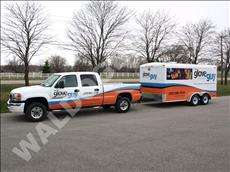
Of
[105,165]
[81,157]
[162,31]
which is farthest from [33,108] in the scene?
Answer: [162,31]

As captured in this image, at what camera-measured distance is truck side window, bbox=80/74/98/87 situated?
10125mm

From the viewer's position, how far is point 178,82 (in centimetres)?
1323

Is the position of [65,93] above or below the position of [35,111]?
above

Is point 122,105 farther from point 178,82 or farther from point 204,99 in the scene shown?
point 204,99

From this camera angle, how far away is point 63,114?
10.4 metres

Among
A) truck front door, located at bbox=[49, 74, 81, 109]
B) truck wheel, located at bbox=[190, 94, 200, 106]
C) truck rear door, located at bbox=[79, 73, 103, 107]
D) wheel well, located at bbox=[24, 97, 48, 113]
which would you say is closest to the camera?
wheel well, located at bbox=[24, 97, 48, 113]

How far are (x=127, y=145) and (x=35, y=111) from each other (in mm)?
4694

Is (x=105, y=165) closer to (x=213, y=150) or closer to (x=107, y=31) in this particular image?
(x=213, y=150)

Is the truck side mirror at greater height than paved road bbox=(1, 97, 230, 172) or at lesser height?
greater

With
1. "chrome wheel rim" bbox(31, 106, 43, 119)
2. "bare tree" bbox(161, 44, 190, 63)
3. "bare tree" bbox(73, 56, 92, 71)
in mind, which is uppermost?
"bare tree" bbox(161, 44, 190, 63)

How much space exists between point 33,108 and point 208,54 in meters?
26.4

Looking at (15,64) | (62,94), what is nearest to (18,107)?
(62,94)

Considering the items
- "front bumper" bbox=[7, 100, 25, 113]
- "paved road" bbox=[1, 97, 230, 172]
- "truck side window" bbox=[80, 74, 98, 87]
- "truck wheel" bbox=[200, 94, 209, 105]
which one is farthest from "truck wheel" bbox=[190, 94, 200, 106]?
"front bumper" bbox=[7, 100, 25, 113]

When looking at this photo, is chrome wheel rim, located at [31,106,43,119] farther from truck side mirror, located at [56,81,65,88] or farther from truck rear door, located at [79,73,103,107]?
truck rear door, located at [79,73,103,107]
